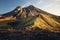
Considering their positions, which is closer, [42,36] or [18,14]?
[42,36]

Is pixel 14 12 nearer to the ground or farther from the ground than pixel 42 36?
farther from the ground

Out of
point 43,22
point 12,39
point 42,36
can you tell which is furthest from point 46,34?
point 43,22

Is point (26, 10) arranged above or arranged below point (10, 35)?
above

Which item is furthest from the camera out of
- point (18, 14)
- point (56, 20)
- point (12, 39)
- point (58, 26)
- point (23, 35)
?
point (18, 14)

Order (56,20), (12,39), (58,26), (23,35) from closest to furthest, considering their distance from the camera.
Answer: (12,39) → (23,35) → (58,26) → (56,20)

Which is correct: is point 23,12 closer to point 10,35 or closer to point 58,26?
point 58,26

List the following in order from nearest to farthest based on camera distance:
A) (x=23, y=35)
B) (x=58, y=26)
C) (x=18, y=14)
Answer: (x=23, y=35) → (x=58, y=26) → (x=18, y=14)

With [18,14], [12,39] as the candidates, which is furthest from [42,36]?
[18,14]

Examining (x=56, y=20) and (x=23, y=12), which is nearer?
(x=56, y=20)

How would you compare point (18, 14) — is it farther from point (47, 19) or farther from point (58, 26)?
point (58, 26)
